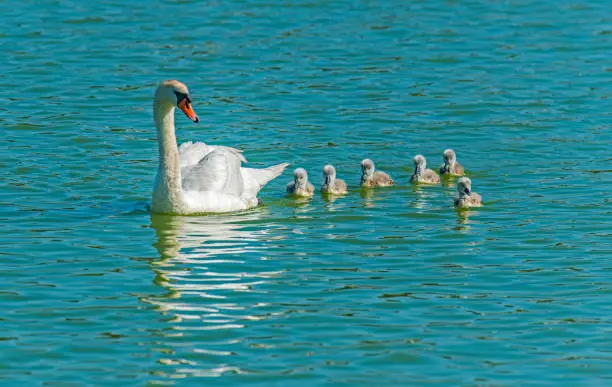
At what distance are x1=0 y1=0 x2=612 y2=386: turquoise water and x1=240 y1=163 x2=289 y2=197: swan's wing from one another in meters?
0.44

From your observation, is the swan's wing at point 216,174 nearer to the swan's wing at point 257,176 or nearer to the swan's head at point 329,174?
the swan's wing at point 257,176

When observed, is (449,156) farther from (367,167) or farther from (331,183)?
(331,183)

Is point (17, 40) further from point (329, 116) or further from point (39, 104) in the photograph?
point (329, 116)

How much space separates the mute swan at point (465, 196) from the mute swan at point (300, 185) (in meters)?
2.36

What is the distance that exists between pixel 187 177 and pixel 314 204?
6.48 ft

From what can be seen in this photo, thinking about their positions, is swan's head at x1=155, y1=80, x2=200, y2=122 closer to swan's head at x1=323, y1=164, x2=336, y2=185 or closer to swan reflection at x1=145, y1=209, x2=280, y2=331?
swan reflection at x1=145, y1=209, x2=280, y2=331

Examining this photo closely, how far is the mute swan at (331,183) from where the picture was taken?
69.4ft

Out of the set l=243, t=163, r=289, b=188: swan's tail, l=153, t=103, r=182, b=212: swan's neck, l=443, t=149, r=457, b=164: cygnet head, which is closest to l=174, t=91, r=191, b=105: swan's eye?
l=153, t=103, r=182, b=212: swan's neck

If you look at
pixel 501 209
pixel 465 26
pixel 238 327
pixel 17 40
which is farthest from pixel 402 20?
pixel 238 327

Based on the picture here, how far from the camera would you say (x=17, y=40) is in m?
30.3

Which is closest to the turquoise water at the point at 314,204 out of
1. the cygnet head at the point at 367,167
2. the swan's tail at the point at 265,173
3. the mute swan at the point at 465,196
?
the mute swan at the point at 465,196

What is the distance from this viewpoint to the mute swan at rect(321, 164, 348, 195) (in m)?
21.2

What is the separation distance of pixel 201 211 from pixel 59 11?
1411 cm

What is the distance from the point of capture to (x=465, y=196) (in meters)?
20.2
